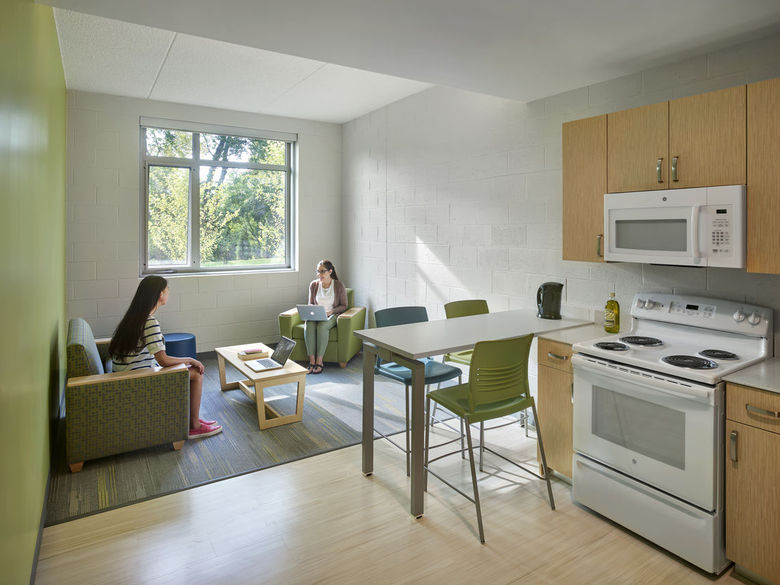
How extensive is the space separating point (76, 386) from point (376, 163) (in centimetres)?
387

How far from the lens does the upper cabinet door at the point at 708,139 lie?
225 cm

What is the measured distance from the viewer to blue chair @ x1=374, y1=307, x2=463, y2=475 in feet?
10.0

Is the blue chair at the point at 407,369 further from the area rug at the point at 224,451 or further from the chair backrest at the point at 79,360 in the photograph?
the chair backrest at the point at 79,360

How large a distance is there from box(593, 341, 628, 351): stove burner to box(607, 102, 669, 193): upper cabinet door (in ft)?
2.76

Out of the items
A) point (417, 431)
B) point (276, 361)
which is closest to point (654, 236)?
point (417, 431)

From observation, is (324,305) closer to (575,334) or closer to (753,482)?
(575,334)

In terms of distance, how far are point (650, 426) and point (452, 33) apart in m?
2.13

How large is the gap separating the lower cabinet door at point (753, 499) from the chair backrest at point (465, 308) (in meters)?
1.92

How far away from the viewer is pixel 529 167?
12.2 feet

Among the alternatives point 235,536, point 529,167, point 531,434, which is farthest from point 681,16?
point 235,536

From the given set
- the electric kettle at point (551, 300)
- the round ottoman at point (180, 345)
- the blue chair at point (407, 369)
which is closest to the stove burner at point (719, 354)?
the electric kettle at point (551, 300)

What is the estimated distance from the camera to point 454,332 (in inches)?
113

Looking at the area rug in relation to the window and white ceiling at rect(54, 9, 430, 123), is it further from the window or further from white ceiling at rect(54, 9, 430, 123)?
white ceiling at rect(54, 9, 430, 123)

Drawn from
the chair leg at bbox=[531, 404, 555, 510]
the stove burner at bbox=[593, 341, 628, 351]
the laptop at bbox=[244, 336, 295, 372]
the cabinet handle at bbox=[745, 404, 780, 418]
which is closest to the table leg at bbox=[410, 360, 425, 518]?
the chair leg at bbox=[531, 404, 555, 510]
